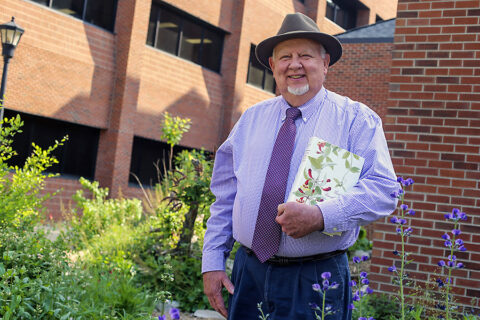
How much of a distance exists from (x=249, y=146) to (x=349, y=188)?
0.61m

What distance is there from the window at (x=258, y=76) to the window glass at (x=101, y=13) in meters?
7.07

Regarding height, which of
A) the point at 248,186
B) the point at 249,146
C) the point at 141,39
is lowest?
the point at 248,186

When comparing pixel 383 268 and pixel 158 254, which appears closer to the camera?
pixel 383 268

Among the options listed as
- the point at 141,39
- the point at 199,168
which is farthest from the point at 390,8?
the point at 199,168

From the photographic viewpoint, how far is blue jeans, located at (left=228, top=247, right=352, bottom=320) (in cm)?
228

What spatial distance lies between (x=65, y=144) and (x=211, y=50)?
7591 mm

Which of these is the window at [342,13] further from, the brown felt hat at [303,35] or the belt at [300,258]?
the belt at [300,258]

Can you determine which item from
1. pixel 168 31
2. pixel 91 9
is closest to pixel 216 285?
pixel 91 9

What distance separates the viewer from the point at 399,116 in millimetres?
4855

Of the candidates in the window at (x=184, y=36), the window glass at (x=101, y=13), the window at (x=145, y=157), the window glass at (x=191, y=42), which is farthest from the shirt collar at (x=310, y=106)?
the window glass at (x=191, y=42)

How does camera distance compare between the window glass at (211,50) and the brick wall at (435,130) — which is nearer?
the brick wall at (435,130)

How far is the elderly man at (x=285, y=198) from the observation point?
2207 mm

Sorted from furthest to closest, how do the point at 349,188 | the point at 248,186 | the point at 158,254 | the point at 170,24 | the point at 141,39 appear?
1. the point at 170,24
2. the point at 141,39
3. the point at 158,254
4. the point at 248,186
5. the point at 349,188

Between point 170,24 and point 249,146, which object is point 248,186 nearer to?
point 249,146
